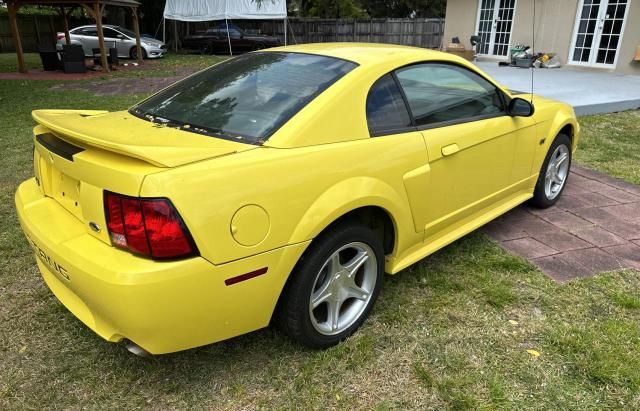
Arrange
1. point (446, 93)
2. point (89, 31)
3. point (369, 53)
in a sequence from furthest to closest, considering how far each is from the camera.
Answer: point (89, 31)
point (446, 93)
point (369, 53)

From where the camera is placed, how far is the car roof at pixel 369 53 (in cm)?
285

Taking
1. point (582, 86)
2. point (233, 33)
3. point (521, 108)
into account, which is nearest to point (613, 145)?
point (521, 108)

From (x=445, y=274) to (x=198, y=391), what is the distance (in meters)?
1.79

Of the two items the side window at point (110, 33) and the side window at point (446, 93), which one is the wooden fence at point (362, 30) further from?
the side window at point (446, 93)

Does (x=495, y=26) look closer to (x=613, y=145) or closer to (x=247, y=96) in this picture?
(x=613, y=145)

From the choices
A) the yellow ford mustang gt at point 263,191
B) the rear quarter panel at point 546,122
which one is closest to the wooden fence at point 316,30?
the rear quarter panel at point 546,122

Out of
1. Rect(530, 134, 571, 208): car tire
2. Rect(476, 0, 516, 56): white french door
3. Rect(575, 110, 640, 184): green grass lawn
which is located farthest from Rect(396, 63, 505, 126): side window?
Rect(476, 0, 516, 56): white french door

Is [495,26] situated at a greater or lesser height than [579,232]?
greater

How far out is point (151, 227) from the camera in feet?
6.36

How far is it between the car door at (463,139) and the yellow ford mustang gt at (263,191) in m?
0.01

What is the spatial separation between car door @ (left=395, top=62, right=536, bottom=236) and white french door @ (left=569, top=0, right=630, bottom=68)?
10789 mm

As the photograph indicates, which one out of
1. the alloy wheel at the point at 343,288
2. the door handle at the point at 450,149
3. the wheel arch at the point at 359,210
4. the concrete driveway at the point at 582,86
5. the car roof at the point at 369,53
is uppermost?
the car roof at the point at 369,53

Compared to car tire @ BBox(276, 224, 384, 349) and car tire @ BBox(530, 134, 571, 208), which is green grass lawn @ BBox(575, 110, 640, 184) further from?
car tire @ BBox(276, 224, 384, 349)

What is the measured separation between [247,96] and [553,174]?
3.00 meters
